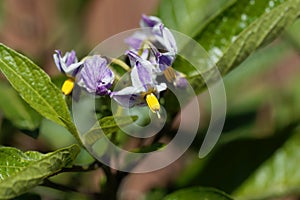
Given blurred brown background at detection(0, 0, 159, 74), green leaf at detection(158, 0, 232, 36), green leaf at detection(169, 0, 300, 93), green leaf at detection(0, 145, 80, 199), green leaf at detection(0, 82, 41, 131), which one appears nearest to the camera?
green leaf at detection(0, 145, 80, 199)

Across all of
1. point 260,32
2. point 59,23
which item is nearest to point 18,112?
point 260,32

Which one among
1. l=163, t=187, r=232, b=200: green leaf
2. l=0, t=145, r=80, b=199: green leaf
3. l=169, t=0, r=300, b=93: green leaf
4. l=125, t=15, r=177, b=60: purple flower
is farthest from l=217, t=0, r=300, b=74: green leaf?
l=0, t=145, r=80, b=199: green leaf

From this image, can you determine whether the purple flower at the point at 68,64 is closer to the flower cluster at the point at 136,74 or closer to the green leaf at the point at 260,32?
the flower cluster at the point at 136,74

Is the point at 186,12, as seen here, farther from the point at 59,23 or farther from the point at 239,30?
the point at 59,23

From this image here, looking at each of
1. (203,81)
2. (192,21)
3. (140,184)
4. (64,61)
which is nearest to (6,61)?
(64,61)

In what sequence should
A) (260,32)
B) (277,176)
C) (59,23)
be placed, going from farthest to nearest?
(59,23), (277,176), (260,32)

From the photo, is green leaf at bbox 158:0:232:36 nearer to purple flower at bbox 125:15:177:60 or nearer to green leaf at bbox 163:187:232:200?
purple flower at bbox 125:15:177:60

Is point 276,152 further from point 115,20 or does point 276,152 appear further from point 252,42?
point 115,20
